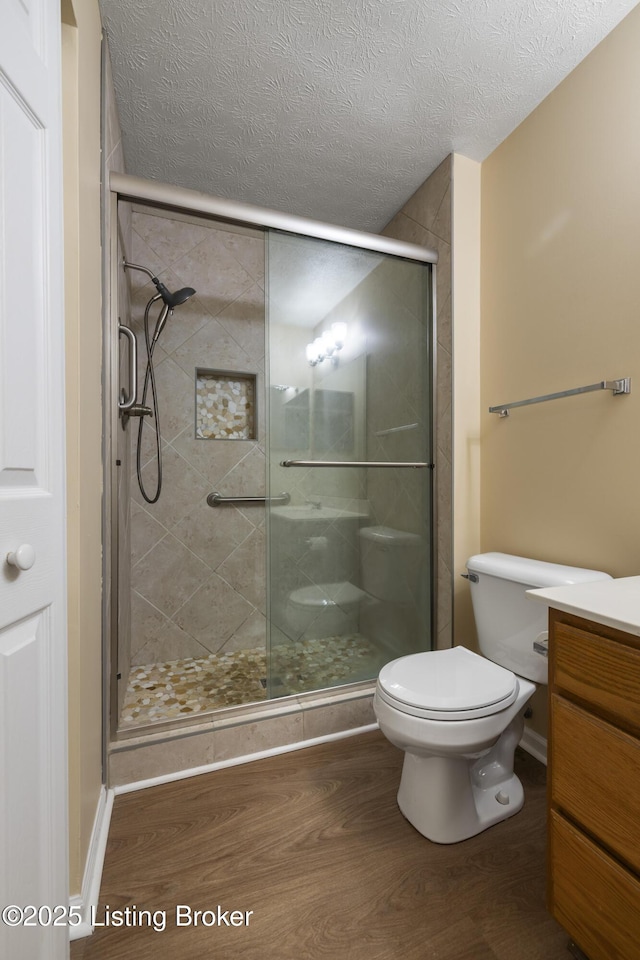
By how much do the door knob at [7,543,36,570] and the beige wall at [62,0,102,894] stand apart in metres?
0.42

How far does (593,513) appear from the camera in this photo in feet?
4.87

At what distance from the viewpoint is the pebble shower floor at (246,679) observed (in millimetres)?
1818

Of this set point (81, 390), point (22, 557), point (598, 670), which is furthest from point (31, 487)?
point (598, 670)

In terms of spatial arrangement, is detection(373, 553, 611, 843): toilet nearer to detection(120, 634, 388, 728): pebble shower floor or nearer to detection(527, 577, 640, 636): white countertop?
detection(527, 577, 640, 636): white countertop

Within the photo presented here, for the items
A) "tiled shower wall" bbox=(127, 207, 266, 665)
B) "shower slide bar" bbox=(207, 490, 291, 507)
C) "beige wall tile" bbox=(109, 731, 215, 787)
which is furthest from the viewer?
"shower slide bar" bbox=(207, 490, 291, 507)

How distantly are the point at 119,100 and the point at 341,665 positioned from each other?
2323mm

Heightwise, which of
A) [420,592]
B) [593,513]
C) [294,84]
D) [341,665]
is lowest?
[341,665]

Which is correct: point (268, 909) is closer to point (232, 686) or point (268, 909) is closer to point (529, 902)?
point (529, 902)

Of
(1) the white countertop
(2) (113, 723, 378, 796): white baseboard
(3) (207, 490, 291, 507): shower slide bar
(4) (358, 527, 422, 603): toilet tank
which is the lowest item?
(2) (113, 723, 378, 796): white baseboard

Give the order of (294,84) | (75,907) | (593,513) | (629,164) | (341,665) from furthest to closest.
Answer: (341,665)
(294,84)
(593,513)
(629,164)
(75,907)

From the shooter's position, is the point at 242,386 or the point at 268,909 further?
the point at 242,386

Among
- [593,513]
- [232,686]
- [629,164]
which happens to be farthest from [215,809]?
[629,164]

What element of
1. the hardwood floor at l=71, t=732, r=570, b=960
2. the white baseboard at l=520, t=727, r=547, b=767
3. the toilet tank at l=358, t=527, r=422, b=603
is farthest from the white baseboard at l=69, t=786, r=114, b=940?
the white baseboard at l=520, t=727, r=547, b=767

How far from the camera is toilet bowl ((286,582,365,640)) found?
1.85 m
